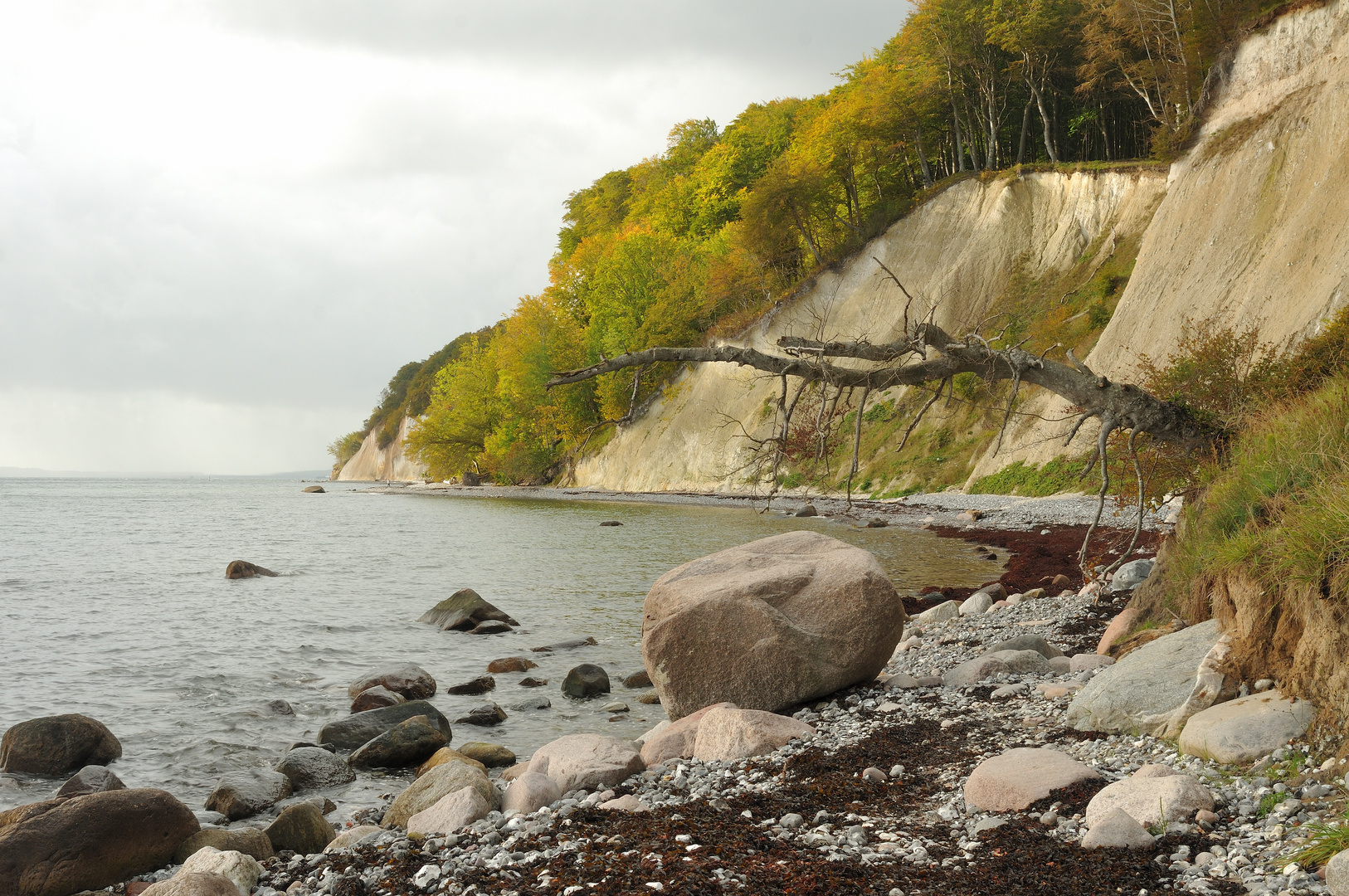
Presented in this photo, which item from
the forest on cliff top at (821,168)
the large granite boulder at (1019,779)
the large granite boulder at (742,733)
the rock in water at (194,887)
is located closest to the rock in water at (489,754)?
the large granite boulder at (742,733)

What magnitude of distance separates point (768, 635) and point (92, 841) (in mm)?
5683

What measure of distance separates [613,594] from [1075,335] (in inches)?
1053

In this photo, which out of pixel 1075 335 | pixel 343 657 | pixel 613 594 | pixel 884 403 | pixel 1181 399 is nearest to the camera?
pixel 1181 399

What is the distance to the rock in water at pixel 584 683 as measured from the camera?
10703 mm

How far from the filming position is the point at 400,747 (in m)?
8.36

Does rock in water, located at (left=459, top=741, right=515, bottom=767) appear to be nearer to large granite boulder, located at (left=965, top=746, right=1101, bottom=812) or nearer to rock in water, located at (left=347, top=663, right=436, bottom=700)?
rock in water, located at (left=347, top=663, right=436, bottom=700)

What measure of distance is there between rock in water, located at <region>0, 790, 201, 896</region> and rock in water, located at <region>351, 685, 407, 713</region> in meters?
3.77

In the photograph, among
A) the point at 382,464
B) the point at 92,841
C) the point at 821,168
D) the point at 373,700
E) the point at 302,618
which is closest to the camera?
the point at 92,841

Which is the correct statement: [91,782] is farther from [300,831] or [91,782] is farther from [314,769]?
[300,831]

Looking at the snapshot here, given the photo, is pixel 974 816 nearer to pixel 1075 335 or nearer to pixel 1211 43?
pixel 1075 335

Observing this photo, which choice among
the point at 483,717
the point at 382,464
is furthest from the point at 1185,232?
the point at 382,464

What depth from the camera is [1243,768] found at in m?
4.79

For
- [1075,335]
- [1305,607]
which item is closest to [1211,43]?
[1075,335]

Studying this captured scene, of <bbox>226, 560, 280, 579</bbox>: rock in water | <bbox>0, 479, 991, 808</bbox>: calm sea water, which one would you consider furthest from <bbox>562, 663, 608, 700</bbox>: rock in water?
<bbox>226, 560, 280, 579</bbox>: rock in water
